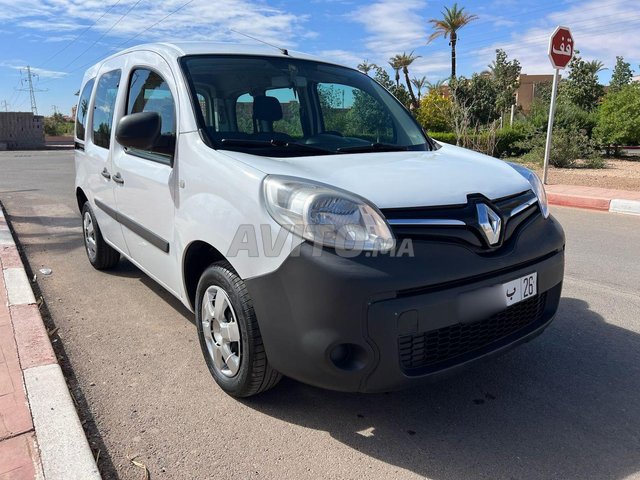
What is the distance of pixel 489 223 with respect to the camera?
7.84 feet

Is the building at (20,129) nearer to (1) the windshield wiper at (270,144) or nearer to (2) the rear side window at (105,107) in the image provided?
(2) the rear side window at (105,107)

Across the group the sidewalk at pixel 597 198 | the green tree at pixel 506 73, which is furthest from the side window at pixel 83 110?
the green tree at pixel 506 73

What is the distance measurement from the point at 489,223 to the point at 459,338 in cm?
53

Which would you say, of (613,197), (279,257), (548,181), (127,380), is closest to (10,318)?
(127,380)

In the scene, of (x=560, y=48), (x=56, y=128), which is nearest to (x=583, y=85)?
(x=560, y=48)

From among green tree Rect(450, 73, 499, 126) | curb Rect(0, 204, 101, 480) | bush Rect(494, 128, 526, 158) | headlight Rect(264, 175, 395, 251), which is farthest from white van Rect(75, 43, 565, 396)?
green tree Rect(450, 73, 499, 126)

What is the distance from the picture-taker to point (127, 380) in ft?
9.90

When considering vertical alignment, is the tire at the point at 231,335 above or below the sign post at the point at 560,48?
below

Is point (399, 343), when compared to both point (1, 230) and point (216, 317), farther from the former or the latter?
point (1, 230)

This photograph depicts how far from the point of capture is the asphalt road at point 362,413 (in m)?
2.29

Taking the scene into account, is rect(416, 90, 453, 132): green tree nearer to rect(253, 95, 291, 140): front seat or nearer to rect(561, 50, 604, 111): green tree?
rect(561, 50, 604, 111): green tree

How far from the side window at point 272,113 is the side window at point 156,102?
15.8 inches

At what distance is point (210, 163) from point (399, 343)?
4.19 ft

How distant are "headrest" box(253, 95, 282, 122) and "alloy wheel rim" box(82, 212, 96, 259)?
241cm
